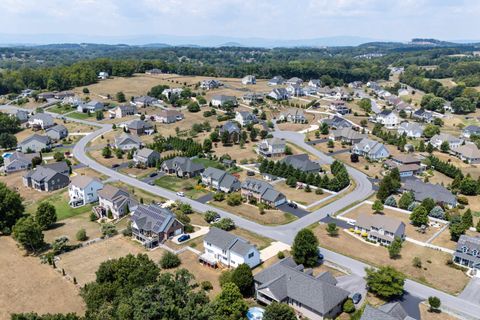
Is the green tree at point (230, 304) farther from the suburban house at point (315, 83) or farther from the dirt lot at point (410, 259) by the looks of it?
the suburban house at point (315, 83)

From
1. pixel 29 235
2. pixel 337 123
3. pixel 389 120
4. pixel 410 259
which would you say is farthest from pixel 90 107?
pixel 410 259

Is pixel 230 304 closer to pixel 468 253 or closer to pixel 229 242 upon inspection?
pixel 229 242

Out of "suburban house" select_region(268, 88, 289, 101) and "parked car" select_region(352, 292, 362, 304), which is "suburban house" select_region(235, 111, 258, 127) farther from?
"parked car" select_region(352, 292, 362, 304)

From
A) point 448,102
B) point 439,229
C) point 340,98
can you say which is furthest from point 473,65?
point 439,229

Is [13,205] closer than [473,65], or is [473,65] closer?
[13,205]

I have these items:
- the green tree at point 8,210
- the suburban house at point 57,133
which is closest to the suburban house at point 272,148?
the green tree at point 8,210

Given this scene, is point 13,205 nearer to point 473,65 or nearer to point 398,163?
point 398,163
